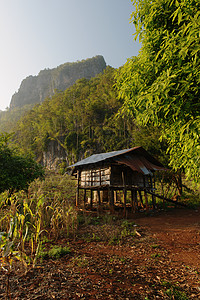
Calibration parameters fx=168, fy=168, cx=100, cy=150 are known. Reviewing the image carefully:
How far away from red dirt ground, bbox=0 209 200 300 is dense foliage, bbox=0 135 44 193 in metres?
3.77

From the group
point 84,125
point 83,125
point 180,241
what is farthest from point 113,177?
point 83,125

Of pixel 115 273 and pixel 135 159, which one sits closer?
pixel 115 273

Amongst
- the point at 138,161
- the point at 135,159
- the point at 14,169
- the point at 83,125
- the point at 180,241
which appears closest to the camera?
the point at 180,241

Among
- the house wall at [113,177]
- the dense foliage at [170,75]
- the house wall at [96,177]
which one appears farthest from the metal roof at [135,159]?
the dense foliage at [170,75]

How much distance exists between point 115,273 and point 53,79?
134827 mm

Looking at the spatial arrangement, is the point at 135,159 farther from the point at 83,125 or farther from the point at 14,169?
the point at 83,125

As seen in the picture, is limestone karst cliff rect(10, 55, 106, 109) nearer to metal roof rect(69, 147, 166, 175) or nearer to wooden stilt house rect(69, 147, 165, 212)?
wooden stilt house rect(69, 147, 165, 212)

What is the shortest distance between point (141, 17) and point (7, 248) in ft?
18.3

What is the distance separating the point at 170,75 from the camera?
11.1 feet

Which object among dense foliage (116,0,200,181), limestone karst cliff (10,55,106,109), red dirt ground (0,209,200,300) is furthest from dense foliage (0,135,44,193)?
limestone karst cliff (10,55,106,109)

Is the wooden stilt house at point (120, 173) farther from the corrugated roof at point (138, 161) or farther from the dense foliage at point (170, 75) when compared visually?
the dense foliage at point (170, 75)

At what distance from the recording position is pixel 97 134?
4231 centimetres

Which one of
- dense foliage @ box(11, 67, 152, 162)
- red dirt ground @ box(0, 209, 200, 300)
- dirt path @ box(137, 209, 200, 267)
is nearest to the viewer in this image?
red dirt ground @ box(0, 209, 200, 300)

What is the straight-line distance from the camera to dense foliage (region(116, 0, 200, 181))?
117 inches
